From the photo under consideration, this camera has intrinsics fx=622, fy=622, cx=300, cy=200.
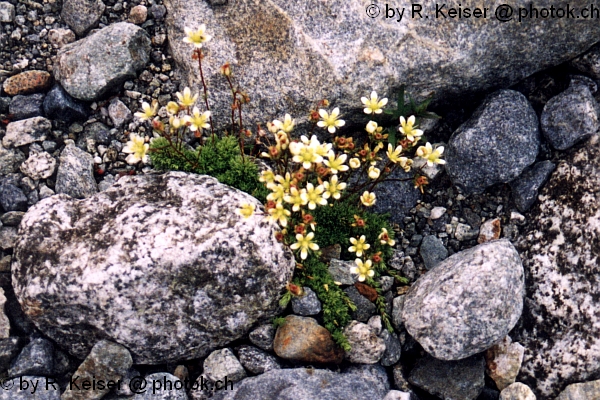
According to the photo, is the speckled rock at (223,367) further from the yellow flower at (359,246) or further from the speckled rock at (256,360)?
the yellow flower at (359,246)

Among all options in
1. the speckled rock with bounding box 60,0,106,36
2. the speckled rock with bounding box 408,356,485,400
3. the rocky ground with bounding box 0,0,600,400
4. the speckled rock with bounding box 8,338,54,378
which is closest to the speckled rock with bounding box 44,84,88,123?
the rocky ground with bounding box 0,0,600,400

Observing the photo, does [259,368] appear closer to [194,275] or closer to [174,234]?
[194,275]

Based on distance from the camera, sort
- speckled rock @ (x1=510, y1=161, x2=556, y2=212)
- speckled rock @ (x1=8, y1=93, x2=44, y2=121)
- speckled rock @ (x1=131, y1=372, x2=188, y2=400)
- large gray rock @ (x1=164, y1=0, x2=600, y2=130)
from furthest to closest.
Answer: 1. speckled rock @ (x1=8, y1=93, x2=44, y2=121)
2. speckled rock @ (x1=510, y1=161, x2=556, y2=212)
3. large gray rock @ (x1=164, y1=0, x2=600, y2=130)
4. speckled rock @ (x1=131, y1=372, x2=188, y2=400)

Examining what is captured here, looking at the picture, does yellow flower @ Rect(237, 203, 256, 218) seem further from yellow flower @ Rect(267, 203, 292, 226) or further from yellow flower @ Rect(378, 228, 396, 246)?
yellow flower @ Rect(378, 228, 396, 246)

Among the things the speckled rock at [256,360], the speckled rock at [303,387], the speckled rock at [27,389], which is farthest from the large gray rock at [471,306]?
the speckled rock at [27,389]

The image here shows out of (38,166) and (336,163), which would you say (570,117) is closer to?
(336,163)

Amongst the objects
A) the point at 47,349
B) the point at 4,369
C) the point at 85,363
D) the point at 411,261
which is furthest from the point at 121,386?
the point at 411,261
